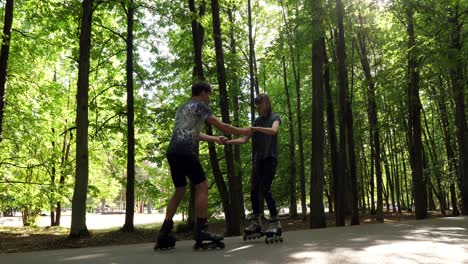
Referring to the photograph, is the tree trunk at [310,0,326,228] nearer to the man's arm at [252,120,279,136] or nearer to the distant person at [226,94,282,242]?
the distant person at [226,94,282,242]

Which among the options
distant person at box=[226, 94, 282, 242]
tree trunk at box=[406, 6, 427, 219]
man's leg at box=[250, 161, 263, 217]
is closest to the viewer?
distant person at box=[226, 94, 282, 242]

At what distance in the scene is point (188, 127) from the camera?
18.0 ft

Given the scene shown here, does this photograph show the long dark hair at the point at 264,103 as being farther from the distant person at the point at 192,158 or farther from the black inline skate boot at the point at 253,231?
the black inline skate boot at the point at 253,231

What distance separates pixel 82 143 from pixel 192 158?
709cm

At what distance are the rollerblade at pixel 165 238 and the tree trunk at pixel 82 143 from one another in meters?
6.43

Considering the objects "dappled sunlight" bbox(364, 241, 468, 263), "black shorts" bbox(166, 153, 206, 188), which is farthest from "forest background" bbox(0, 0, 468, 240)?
"dappled sunlight" bbox(364, 241, 468, 263)

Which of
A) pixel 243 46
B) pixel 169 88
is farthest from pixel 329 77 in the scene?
pixel 243 46

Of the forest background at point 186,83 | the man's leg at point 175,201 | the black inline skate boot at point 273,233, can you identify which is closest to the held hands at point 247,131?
the man's leg at point 175,201

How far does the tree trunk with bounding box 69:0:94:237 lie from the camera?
37.2 ft

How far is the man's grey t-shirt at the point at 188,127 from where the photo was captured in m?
5.43

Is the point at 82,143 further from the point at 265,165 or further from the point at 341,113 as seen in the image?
the point at 341,113

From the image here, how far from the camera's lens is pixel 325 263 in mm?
4148

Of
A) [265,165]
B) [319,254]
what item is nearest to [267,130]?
[265,165]

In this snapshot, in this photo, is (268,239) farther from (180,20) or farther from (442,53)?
(442,53)
